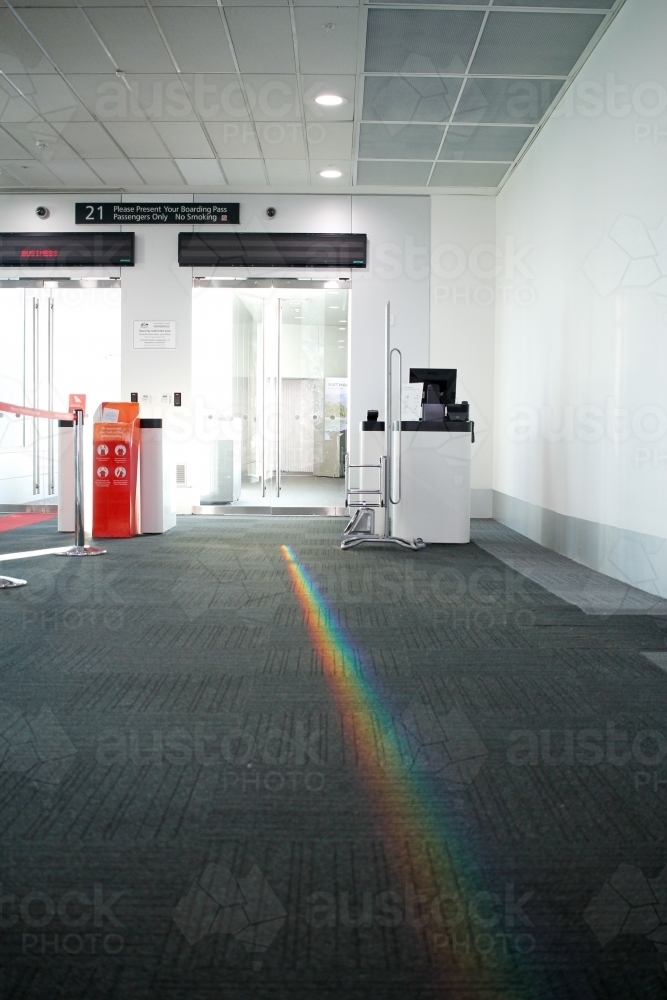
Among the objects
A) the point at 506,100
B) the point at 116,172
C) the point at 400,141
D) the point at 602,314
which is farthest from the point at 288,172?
the point at 602,314

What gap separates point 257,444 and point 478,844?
372 inches

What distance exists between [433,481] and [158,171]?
4206 millimetres

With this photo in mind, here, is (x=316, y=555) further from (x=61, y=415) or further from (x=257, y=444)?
(x=257, y=444)

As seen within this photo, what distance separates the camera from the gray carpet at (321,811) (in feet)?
4.25

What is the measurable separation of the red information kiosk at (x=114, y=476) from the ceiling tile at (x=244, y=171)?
110 inches

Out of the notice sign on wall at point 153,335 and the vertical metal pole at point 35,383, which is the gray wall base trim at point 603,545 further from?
the vertical metal pole at point 35,383

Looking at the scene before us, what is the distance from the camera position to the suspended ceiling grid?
531 cm

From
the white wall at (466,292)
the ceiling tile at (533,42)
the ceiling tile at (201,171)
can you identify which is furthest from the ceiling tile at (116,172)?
the ceiling tile at (533,42)

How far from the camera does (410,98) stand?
21.3ft

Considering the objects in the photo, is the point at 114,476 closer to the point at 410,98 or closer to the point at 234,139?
the point at 234,139

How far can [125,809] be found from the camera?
1.80 meters

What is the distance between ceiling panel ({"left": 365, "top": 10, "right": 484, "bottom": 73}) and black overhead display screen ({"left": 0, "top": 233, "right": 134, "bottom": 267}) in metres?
3.85

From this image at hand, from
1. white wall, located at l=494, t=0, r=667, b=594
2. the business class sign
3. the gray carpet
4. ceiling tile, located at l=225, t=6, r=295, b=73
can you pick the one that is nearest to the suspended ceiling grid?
ceiling tile, located at l=225, t=6, r=295, b=73

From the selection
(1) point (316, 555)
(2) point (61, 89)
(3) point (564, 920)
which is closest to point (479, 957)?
(3) point (564, 920)
